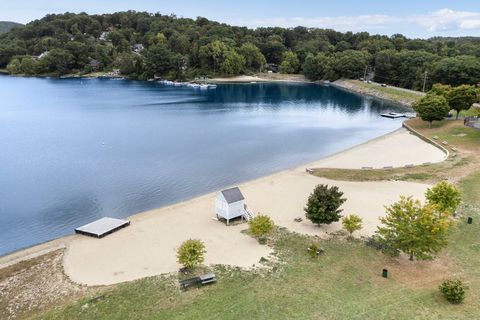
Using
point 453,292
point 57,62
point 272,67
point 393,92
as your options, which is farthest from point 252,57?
point 453,292

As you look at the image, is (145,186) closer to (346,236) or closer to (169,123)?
(346,236)

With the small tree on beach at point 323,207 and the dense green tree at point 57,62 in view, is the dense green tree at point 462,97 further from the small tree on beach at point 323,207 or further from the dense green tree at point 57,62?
the dense green tree at point 57,62

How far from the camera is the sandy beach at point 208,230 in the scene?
2430cm

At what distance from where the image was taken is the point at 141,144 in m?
58.5

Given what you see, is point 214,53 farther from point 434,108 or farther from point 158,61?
point 434,108

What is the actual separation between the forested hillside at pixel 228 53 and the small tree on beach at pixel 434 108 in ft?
141

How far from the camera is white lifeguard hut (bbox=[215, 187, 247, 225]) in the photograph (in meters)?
30.1

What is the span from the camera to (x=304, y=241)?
2706 cm

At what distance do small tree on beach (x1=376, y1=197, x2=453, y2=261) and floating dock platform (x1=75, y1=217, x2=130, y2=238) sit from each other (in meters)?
20.0

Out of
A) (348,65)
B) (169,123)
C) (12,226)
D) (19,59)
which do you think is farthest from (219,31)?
(12,226)

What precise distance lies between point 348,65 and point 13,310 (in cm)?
12828

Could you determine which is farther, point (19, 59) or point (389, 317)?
point (19, 59)

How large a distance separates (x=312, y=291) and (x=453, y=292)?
7.16 meters

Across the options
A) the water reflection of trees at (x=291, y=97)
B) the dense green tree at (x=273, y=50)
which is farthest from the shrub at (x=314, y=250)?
the dense green tree at (x=273, y=50)
